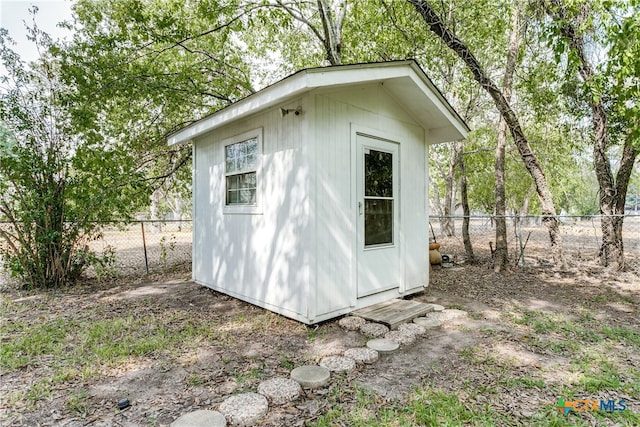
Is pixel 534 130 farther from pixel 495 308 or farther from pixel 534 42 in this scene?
pixel 495 308

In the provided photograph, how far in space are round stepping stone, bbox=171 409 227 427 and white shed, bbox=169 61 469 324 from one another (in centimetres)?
153

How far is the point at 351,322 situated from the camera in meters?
3.59

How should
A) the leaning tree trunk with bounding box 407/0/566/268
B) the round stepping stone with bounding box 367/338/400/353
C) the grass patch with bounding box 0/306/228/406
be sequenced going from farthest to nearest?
the leaning tree trunk with bounding box 407/0/566/268, the round stepping stone with bounding box 367/338/400/353, the grass patch with bounding box 0/306/228/406

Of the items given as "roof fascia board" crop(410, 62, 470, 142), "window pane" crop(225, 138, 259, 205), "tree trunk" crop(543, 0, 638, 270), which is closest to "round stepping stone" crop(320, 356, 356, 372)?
"window pane" crop(225, 138, 259, 205)

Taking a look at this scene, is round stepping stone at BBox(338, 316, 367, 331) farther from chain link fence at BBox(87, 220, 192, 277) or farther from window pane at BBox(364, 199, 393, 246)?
chain link fence at BBox(87, 220, 192, 277)

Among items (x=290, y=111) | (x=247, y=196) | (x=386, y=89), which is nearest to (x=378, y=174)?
(x=386, y=89)

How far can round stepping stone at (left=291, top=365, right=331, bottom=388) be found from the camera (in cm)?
240

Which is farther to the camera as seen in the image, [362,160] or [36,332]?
[362,160]

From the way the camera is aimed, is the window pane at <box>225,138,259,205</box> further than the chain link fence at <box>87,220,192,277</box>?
No

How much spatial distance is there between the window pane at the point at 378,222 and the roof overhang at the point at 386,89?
138 centimetres

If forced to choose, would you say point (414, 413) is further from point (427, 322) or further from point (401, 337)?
point (427, 322)

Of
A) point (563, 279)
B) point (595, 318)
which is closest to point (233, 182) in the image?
point (595, 318)

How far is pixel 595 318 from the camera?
152 inches

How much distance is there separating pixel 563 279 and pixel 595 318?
2.32m
